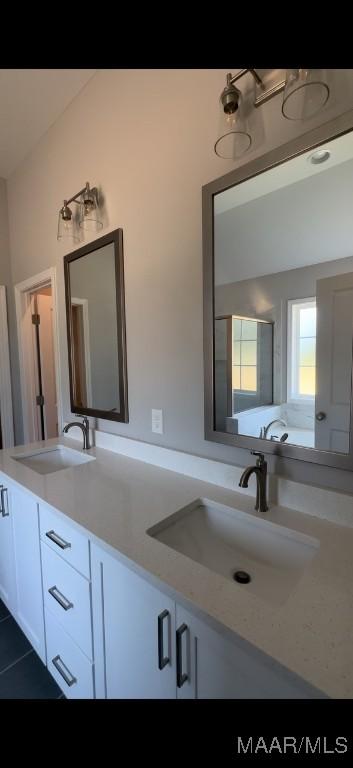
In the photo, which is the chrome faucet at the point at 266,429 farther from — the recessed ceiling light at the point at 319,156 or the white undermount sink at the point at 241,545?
the recessed ceiling light at the point at 319,156

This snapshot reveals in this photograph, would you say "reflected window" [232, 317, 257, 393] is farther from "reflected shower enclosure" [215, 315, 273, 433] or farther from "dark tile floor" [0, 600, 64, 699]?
"dark tile floor" [0, 600, 64, 699]

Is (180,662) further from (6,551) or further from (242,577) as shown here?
(6,551)

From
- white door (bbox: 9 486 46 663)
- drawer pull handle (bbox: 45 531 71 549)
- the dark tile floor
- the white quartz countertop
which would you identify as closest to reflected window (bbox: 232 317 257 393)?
the white quartz countertop

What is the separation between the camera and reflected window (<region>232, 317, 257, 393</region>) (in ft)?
3.54

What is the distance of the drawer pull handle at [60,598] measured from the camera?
101 cm

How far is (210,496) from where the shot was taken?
42.7 inches

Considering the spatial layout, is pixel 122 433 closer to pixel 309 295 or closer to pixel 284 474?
pixel 284 474

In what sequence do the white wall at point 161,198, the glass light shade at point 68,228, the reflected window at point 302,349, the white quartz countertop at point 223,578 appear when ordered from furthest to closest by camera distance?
the glass light shade at point 68,228 → the white wall at point 161,198 → the reflected window at point 302,349 → the white quartz countertop at point 223,578

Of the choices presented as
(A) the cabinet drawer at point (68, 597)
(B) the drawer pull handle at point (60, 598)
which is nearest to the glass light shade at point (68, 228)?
(A) the cabinet drawer at point (68, 597)

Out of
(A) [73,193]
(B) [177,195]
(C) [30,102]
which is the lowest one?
(B) [177,195]

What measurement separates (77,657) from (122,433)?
3.05ft

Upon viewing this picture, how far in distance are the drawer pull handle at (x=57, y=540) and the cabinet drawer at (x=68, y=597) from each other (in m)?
0.06
